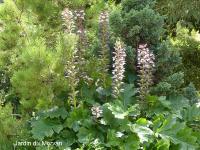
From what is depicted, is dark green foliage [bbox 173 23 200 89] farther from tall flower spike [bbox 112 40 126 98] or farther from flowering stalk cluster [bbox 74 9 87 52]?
tall flower spike [bbox 112 40 126 98]

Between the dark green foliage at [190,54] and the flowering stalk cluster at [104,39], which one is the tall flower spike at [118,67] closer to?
the flowering stalk cluster at [104,39]

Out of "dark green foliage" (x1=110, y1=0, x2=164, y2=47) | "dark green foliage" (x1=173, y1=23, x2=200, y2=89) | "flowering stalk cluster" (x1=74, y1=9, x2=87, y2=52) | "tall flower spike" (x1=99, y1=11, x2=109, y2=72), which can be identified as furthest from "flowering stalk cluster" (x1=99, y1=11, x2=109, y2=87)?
"dark green foliage" (x1=173, y1=23, x2=200, y2=89)

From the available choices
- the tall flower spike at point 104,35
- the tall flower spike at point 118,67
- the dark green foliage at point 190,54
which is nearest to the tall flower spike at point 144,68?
the tall flower spike at point 118,67

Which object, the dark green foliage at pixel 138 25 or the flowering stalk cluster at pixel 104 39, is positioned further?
the dark green foliage at pixel 138 25

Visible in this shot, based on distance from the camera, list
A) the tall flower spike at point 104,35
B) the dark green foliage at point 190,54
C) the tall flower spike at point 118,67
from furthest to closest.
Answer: the dark green foliage at point 190,54 < the tall flower spike at point 104,35 < the tall flower spike at point 118,67

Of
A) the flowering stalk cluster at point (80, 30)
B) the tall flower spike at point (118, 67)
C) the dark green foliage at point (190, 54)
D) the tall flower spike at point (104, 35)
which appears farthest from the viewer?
the dark green foliage at point (190, 54)

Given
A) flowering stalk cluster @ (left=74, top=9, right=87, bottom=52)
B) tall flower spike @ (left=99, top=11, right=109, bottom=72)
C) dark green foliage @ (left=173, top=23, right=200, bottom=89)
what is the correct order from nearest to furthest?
tall flower spike @ (left=99, top=11, right=109, bottom=72), flowering stalk cluster @ (left=74, top=9, right=87, bottom=52), dark green foliage @ (left=173, top=23, right=200, bottom=89)

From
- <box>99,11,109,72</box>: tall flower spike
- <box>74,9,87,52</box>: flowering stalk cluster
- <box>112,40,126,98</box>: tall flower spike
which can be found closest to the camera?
<box>112,40,126,98</box>: tall flower spike

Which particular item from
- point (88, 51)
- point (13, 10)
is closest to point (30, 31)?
point (13, 10)

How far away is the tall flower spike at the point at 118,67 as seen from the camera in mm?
3961

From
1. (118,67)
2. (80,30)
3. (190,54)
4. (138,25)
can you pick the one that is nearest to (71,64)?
(118,67)

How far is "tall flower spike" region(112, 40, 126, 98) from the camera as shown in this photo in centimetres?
396

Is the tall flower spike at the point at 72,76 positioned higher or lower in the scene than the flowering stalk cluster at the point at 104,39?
→ lower

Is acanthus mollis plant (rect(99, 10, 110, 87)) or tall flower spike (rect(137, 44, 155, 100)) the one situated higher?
acanthus mollis plant (rect(99, 10, 110, 87))
